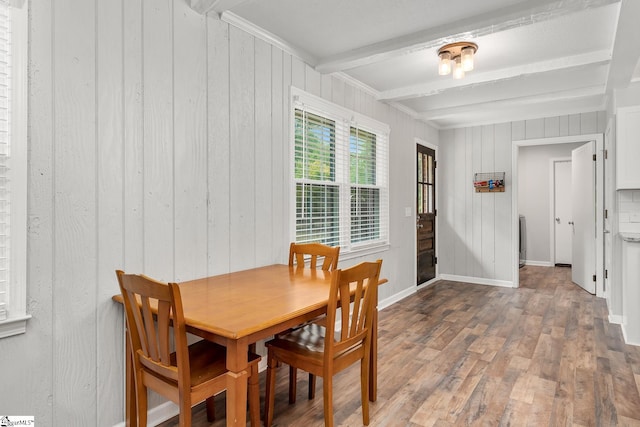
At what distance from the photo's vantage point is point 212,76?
96.3 inches

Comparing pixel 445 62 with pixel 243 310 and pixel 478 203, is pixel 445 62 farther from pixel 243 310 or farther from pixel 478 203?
pixel 478 203

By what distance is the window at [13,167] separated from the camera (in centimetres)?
158

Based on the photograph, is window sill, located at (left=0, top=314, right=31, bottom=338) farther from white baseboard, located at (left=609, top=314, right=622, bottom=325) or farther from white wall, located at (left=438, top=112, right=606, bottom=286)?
white wall, located at (left=438, top=112, right=606, bottom=286)

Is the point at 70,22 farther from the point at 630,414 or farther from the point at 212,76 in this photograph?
the point at 630,414

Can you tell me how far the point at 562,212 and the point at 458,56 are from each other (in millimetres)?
5642

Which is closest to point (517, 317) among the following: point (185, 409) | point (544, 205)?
point (185, 409)

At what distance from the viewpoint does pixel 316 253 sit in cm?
280

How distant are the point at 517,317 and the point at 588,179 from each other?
2322 millimetres

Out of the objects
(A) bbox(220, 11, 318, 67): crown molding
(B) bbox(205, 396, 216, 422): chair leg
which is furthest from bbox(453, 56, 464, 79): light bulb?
(B) bbox(205, 396, 216, 422): chair leg

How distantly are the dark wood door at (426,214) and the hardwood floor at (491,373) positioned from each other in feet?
3.79

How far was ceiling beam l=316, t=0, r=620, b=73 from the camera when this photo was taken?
2.28 metres

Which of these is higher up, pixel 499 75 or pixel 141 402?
pixel 499 75

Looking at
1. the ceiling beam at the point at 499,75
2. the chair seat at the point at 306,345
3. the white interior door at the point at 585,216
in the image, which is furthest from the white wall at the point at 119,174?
the white interior door at the point at 585,216

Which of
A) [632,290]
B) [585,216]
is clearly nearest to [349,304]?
[632,290]
